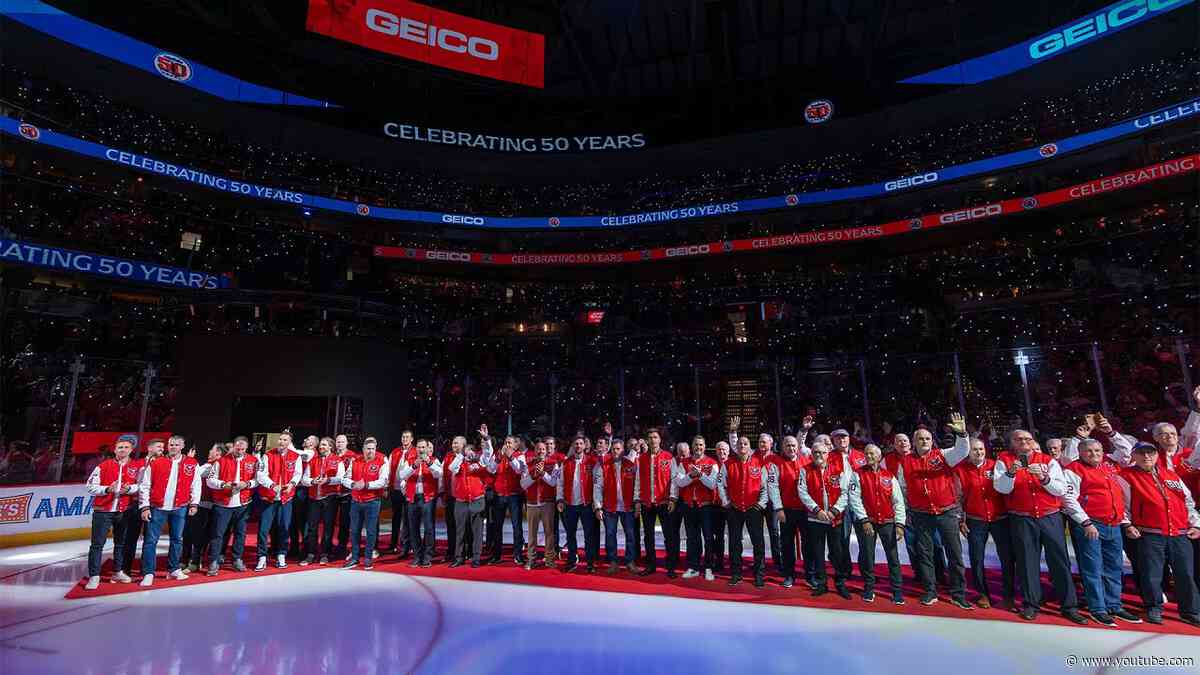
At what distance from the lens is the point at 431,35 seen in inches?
655

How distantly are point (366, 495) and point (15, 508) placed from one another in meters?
6.46

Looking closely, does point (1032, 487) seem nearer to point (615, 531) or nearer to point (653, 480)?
point (653, 480)

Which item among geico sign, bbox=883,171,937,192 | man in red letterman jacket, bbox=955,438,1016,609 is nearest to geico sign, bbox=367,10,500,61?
geico sign, bbox=883,171,937,192

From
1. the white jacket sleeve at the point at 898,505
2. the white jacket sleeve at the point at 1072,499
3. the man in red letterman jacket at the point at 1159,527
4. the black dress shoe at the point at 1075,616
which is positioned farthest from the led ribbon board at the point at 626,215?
the black dress shoe at the point at 1075,616

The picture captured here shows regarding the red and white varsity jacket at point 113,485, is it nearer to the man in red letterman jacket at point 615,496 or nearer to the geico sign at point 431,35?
the man in red letterman jacket at point 615,496

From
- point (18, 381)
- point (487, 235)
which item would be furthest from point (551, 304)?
point (18, 381)

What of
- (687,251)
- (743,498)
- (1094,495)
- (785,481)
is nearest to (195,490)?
(743,498)

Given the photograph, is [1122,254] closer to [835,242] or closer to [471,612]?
[835,242]

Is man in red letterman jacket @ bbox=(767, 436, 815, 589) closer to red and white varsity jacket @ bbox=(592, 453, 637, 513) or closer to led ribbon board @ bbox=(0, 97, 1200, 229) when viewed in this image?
red and white varsity jacket @ bbox=(592, 453, 637, 513)

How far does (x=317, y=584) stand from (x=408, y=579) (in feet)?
3.65

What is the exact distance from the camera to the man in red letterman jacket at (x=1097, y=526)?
5.33 meters

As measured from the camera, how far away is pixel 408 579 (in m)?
7.38

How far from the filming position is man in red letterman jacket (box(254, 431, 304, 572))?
8.22 m

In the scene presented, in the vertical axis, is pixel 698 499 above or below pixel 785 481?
below
